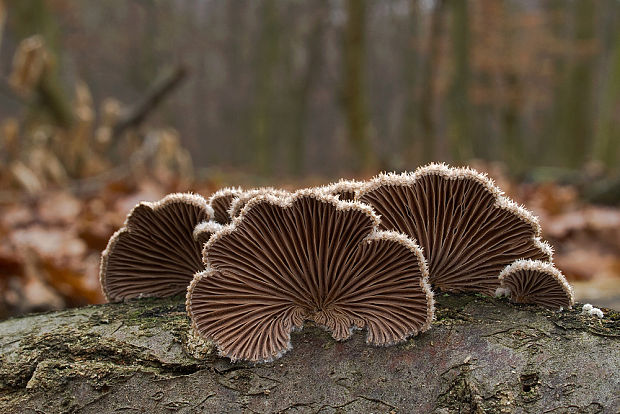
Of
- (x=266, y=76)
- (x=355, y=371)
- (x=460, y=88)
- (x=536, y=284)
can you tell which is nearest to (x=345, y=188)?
(x=355, y=371)

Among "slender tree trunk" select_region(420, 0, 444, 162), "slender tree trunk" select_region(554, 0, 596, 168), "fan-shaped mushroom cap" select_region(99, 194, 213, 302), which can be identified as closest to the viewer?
"fan-shaped mushroom cap" select_region(99, 194, 213, 302)

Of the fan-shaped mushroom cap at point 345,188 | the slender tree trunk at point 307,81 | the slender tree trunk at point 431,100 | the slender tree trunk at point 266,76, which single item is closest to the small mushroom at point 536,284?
the fan-shaped mushroom cap at point 345,188

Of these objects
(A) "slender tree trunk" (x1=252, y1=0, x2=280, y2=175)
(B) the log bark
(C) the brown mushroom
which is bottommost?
(B) the log bark

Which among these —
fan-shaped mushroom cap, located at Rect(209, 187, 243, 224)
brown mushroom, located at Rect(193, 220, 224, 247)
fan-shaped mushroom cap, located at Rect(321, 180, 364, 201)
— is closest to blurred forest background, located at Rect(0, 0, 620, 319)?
fan-shaped mushroom cap, located at Rect(209, 187, 243, 224)

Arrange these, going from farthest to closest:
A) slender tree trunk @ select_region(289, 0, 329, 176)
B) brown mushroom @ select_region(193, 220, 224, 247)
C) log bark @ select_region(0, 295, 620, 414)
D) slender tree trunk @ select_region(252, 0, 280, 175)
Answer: slender tree trunk @ select_region(252, 0, 280, 175), slender tree trunk @ select_region(289, 0, 329, 176), brown mushroom @ select_region(193, 220, 224, 247), log bark @ select_region(0, 295, 620, 414)

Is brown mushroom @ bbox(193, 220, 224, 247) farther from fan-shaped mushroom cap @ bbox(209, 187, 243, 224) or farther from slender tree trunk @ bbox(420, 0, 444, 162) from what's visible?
slender tree trunk @ bbox(420, 0, 444, 162)

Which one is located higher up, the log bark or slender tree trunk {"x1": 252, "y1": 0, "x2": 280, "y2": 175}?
slender tree trunk {"x1": 252, "y1": 0, "x2": 280, "y2": 175}

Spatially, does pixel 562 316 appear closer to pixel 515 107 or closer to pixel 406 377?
pixel 406 377
